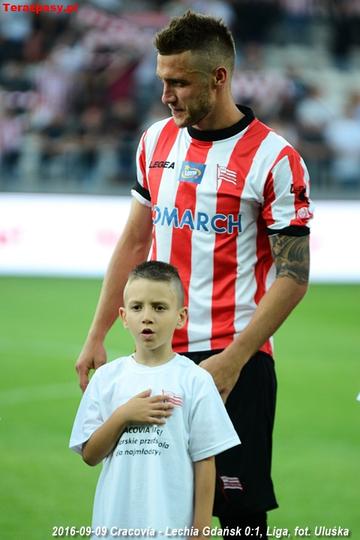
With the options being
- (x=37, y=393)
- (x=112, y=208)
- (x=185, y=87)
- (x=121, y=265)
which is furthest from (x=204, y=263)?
(x=112, y=208)

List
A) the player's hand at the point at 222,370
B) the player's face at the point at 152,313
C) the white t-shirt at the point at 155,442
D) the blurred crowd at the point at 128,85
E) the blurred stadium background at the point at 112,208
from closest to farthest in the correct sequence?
the white t-shirt at the point at 155,442, the player's face at the point at 152,313, the player's hand at the point at 222,370, the blurred stadium background at the point at 112,208, the blurred crowd at the point at 128,85

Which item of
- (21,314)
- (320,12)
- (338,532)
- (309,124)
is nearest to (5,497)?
(338,532)

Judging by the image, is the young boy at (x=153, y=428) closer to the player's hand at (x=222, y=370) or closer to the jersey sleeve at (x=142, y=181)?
the player's hand at (x=222, y=370)

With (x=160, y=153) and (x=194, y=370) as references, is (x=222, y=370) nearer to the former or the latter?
(x=194, y=370)

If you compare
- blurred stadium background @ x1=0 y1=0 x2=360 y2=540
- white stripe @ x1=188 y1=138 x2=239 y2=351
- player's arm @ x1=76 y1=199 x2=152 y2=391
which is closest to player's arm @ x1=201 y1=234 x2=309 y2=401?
white stripe @ x1=188 y1=138 x2=239 y2=351

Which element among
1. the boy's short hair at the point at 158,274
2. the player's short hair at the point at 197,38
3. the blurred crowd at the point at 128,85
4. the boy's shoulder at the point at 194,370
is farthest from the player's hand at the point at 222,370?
the blurred crowd at the point at 128,85

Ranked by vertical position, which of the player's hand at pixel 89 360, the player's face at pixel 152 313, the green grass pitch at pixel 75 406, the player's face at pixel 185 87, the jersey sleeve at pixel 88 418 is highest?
the player's face at pixel 185 87

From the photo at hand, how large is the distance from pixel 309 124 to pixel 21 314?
680 centimetres

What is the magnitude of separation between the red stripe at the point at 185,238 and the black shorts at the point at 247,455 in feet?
0.28

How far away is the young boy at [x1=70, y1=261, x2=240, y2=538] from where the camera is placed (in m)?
3.48

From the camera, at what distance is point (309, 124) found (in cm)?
1684

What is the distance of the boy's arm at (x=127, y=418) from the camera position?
3.50 meters

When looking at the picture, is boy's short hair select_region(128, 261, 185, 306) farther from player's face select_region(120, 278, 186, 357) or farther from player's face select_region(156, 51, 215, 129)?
player's face select_region(156, 51, 215, 129)

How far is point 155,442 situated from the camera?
352 centimetres
